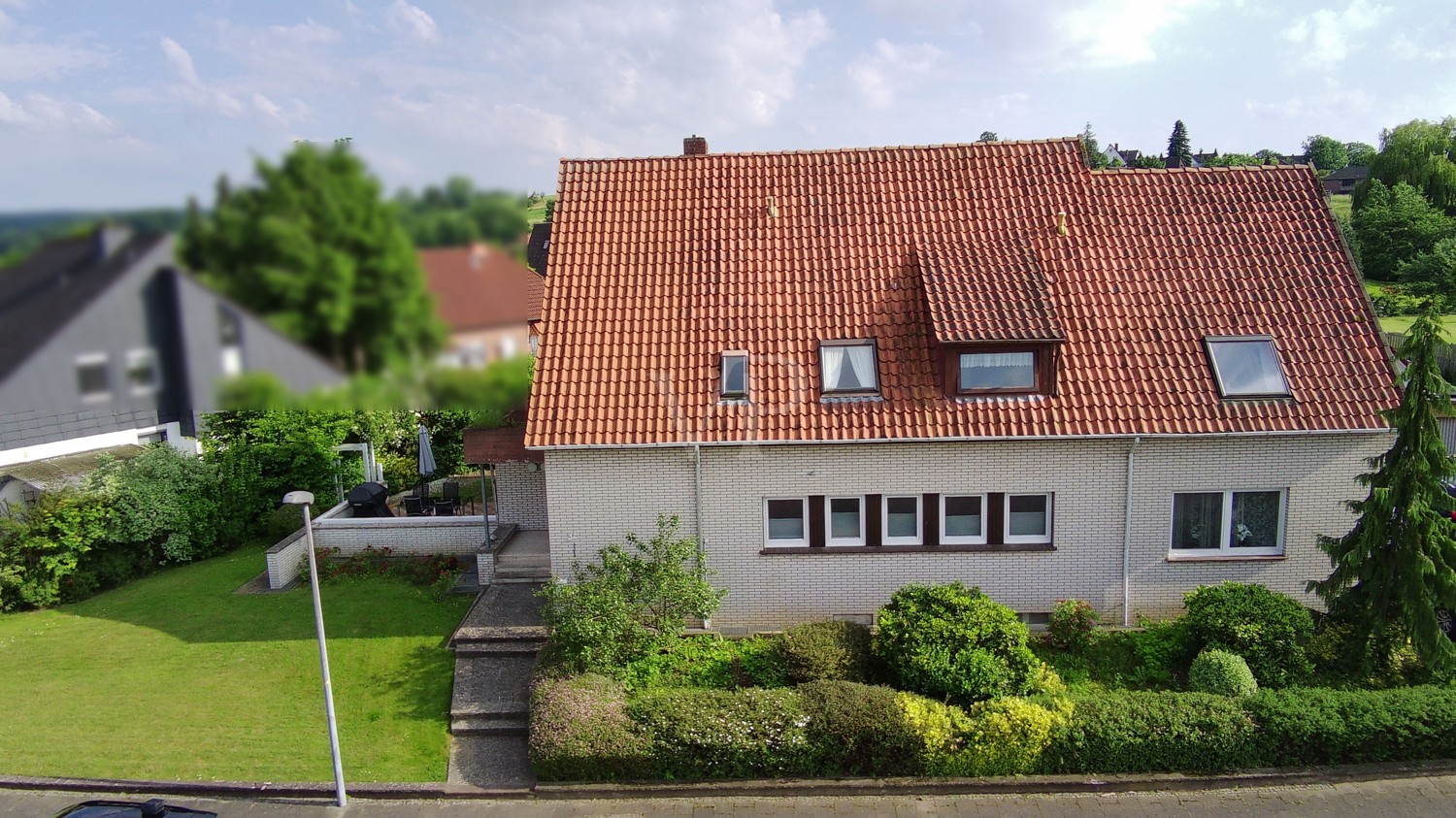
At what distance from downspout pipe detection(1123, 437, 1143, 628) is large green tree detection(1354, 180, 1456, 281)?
57522 mm

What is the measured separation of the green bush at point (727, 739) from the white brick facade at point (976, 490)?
265cm

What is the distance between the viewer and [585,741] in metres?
10.2

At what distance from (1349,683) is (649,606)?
8928mm

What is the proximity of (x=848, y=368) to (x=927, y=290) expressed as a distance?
163cm

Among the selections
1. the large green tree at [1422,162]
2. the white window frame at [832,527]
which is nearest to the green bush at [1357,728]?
the white window frame at [832,527]

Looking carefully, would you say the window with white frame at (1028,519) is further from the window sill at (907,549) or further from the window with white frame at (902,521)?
the window with white frame at (902,521)

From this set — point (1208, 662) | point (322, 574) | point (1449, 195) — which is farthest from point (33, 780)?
point (1449, 195)

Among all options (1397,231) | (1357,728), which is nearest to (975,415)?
(1357,728)

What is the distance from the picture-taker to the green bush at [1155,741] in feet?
33.3

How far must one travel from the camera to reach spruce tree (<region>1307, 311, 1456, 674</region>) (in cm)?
1084

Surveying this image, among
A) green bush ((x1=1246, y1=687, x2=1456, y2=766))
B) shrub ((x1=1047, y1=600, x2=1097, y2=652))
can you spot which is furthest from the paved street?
shrub ((x1=1047, y1=600, x2=1097, y2=652))

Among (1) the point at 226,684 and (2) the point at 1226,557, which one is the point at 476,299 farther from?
(2) the point at 1226,557

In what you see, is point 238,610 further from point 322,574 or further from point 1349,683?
point 1349,683

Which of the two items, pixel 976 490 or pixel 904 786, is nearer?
pixel 904 786
